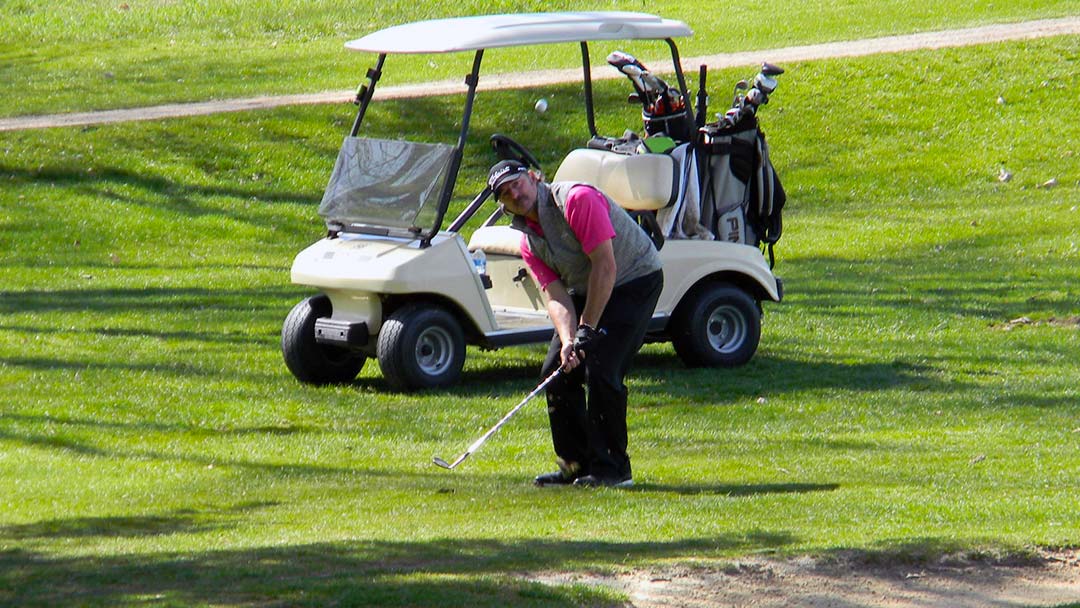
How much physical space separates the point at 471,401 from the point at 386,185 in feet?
4.72

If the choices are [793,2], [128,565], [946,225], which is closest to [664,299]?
[128,565]

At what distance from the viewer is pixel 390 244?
34.1 feet

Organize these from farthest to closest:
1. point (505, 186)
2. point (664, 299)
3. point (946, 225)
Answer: point (946, 225) → point (664, 299) → point (505, 186)

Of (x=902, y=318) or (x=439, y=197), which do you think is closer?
(x=439, y=197)

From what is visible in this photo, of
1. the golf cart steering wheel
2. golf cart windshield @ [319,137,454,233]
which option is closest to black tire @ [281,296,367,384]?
golf cart windshield @ [319,137,454,233]

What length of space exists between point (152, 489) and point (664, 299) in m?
4.08

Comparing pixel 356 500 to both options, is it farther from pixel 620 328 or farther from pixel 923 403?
pixel 923 403

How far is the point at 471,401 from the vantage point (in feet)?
33.1

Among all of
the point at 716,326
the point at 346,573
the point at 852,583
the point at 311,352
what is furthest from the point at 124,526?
the point at 716,326

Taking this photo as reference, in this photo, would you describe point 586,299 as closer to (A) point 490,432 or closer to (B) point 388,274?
(A) point 490,432

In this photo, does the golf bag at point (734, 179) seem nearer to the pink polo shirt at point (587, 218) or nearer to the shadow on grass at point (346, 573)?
the pink polo shirt at point (587, 218)

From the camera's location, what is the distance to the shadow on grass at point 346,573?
546 centimetres

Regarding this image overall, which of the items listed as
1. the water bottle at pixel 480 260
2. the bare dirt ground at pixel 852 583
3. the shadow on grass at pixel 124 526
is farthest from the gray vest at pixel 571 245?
the water bottle at pixel 480 260

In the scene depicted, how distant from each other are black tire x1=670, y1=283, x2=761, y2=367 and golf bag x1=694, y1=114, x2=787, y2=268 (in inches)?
18.1
